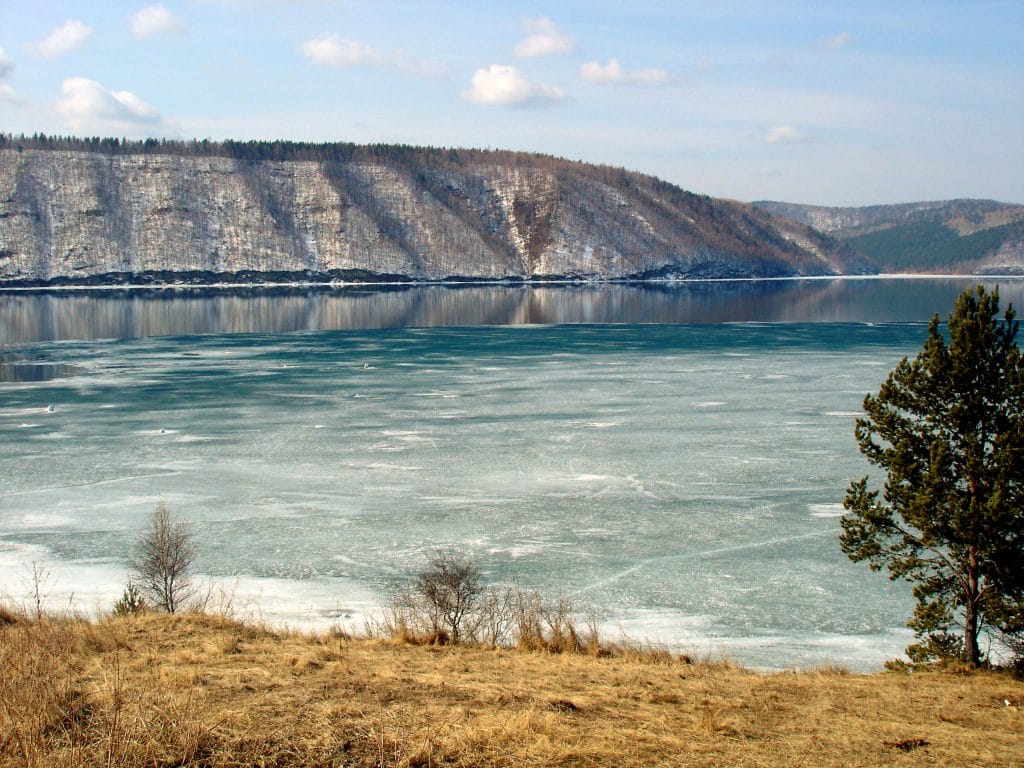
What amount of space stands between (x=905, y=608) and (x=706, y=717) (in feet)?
20.4

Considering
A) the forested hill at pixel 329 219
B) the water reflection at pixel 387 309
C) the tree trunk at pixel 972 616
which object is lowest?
the tree trunk at pixel 972 616

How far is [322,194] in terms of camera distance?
461 feet

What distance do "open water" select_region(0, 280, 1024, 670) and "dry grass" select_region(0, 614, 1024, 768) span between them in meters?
1.97

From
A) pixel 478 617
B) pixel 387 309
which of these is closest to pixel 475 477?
pixel 478 617

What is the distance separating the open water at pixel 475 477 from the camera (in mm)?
12945

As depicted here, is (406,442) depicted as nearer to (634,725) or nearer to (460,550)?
(460,550)

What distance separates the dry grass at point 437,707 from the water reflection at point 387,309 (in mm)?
43302

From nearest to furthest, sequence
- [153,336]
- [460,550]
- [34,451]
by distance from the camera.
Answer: [460,550]
[34,451]
[153,336]

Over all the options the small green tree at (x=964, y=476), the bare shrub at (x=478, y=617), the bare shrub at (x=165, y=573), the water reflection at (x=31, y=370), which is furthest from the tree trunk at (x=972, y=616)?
the water reflection at (x=31, y=370)

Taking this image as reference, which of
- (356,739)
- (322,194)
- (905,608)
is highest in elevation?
(322,194)

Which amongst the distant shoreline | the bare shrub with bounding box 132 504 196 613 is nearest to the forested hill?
the distant shoreline

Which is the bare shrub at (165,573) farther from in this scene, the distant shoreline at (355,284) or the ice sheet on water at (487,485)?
the distant shoreline at (355,284)

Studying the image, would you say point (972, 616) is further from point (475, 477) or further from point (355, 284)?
point (355, 284)

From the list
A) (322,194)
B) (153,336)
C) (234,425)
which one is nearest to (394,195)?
(322,194)
